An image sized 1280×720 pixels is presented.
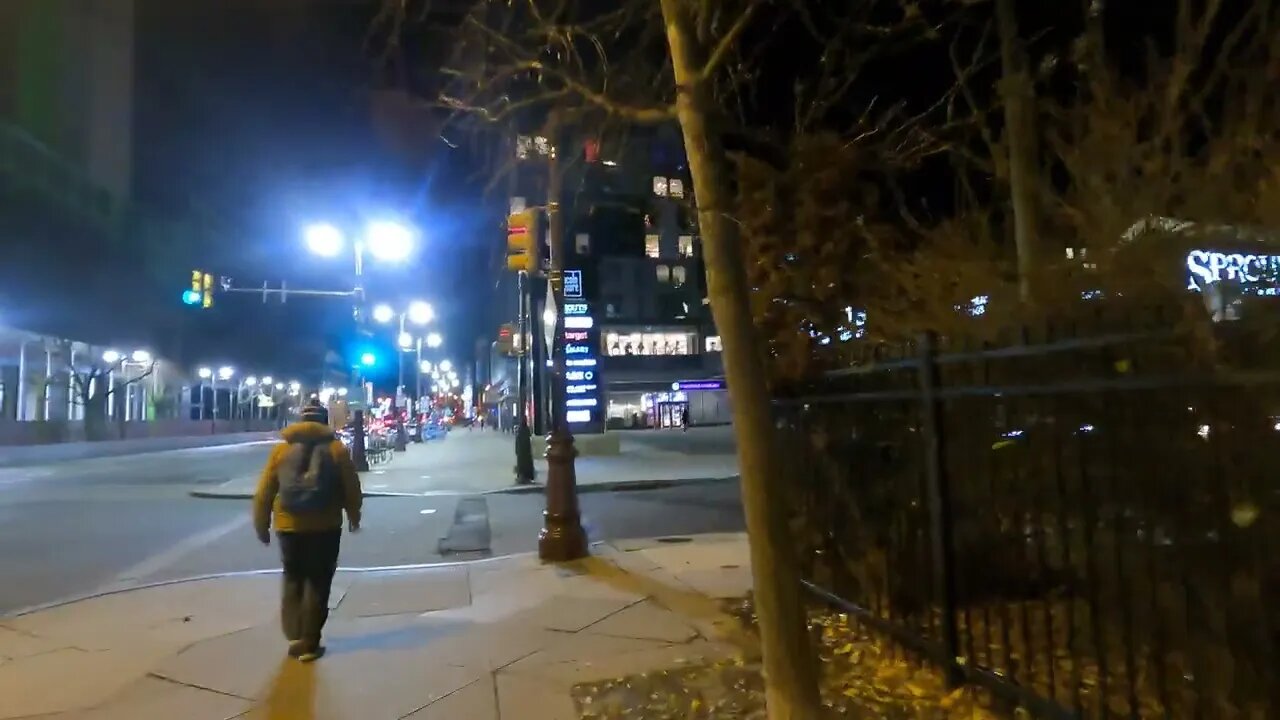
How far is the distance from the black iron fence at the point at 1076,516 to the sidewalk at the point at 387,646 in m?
1.54

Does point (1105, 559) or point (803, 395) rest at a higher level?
point (803, 395)

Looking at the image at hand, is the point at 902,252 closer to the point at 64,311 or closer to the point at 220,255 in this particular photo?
the point at 64,311

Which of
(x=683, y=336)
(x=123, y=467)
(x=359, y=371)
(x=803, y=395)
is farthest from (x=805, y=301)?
(x=683, y=336)

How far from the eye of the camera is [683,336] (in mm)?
73812

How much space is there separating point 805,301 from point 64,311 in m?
72.8

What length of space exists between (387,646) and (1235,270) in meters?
6.06

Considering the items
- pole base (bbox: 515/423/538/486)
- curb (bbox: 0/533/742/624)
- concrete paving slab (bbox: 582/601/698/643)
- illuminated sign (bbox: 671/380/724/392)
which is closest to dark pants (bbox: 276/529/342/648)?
concrete paving slab (bbox: 582/601/698/643)

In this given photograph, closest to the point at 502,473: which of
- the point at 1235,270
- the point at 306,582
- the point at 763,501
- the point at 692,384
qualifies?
the point at 306,582

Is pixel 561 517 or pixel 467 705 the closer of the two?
pixel 467 705

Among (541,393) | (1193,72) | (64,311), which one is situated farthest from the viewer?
(64,311)

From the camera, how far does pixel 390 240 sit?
21766mm

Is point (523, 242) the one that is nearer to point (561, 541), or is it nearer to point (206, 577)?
point (561, 541)

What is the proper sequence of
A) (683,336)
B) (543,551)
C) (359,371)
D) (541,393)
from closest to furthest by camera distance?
1. (543,551)
2. (359,371)
3. (541,393)
4. (683,336)

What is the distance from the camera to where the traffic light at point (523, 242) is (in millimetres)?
11578
